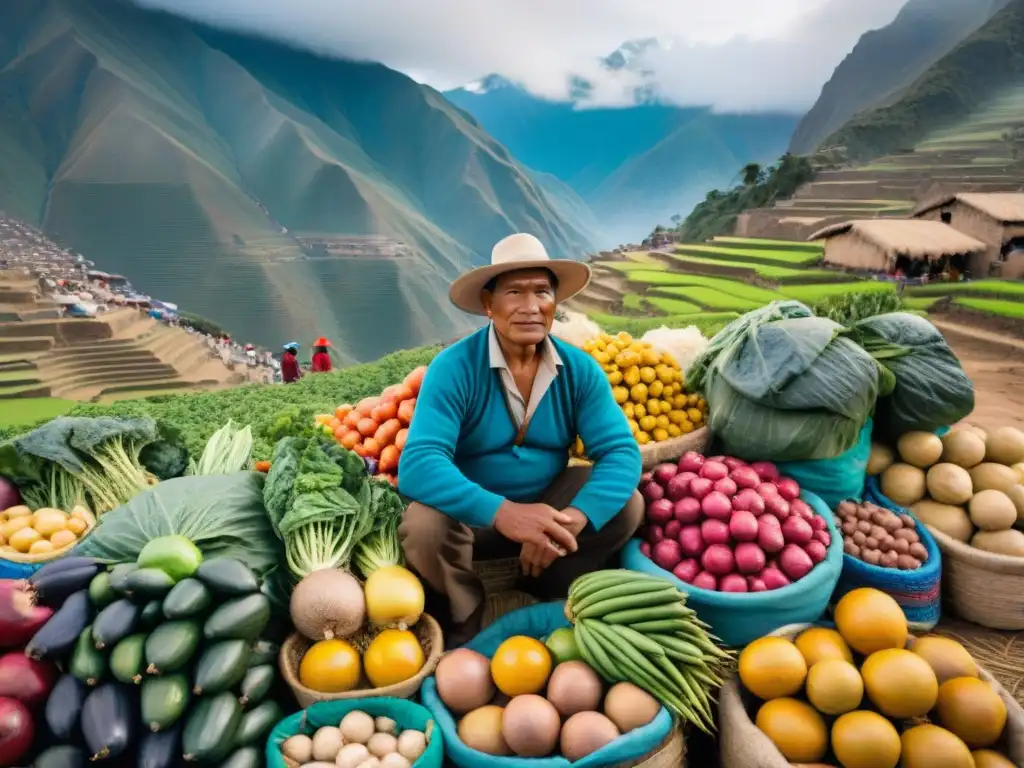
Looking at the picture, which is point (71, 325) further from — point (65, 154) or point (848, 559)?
point (65, 154)

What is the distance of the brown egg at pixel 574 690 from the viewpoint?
171cm

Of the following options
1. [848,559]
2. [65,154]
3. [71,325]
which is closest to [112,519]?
[848,559]

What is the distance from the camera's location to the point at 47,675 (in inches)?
65.6

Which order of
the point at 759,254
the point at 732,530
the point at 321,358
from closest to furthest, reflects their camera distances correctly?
the point at 732,530 → the point at 321,358 → the point at 759,254

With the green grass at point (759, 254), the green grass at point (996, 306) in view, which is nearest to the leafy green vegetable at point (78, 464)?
the green grass at point (996, 306)

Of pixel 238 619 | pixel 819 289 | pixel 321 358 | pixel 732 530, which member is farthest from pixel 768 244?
pixel 238 619

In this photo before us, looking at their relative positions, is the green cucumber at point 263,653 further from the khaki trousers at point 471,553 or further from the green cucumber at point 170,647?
the khaki trousers at point 471,553

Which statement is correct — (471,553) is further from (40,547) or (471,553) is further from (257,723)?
(40,547)

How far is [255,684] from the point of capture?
1.76 meters

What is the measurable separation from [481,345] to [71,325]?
63.3 ft

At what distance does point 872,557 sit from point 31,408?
16.4 metres

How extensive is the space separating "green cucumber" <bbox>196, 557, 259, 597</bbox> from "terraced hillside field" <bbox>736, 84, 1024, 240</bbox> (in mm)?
16941

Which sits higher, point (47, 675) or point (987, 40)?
point (987, 40)

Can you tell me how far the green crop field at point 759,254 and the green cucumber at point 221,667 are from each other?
15814 mm
